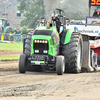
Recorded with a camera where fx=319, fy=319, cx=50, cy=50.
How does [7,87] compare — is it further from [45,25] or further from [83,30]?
[83,30]

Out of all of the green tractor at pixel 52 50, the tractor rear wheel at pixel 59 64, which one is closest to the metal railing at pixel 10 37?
the green tractor at pixel 52 50

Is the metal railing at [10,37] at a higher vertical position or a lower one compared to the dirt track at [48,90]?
lower

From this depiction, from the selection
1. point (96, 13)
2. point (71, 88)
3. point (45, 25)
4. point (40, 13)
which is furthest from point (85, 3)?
point (71, 88)

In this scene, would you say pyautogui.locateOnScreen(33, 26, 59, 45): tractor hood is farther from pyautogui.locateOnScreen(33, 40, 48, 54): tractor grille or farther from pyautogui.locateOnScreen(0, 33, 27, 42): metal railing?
pyautogui.locateOnScreen(0, 33, 27, 42): metal railing

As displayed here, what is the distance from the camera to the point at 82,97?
5898 millimetres

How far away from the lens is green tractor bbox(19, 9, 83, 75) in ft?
32.1

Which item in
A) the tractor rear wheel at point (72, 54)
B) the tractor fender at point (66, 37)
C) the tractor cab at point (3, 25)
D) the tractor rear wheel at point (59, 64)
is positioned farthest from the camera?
the tractor cab at point (3, 25)

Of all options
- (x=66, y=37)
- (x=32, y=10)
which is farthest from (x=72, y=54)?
(x=32, y=10)

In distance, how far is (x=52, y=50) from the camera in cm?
995

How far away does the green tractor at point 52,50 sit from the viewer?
32.1 ft

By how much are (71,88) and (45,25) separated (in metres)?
4.44

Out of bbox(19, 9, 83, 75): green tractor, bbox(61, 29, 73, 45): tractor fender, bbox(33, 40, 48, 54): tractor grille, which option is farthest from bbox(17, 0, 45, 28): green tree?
bbox(33, 40, 48, 54): tractor grille

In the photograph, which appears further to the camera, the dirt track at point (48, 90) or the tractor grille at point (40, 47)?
the tractor grille at point (40, 47)

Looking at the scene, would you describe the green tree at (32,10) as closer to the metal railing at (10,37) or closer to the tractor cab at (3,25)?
the tractor cab at (3,25)
